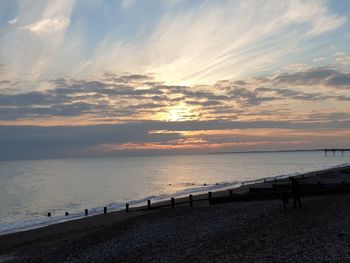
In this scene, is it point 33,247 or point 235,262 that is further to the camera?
point 33,247

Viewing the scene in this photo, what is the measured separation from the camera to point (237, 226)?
21094 mm

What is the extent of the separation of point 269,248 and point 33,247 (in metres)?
14.2

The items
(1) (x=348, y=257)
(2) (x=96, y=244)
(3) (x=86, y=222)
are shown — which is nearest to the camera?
(1) (x=348, y=257)

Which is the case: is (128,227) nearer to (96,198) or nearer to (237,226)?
(237,226)

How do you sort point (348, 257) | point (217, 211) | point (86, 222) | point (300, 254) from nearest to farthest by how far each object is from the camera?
point (348, 257) → point (300, 254) → point (217, 211) → point (86, 222)

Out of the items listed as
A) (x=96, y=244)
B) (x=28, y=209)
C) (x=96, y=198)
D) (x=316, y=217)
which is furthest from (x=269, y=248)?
(x=96, y=198)

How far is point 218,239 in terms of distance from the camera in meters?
18.4

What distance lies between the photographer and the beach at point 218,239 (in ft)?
49.6

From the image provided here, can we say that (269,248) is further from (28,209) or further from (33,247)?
(28,209)

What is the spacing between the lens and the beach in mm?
15133

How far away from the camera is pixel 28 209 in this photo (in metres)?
57.1

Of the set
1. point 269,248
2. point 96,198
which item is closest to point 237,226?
point 269,248

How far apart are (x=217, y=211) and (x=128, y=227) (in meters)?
6.22

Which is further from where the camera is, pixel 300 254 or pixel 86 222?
pixel 86 222
